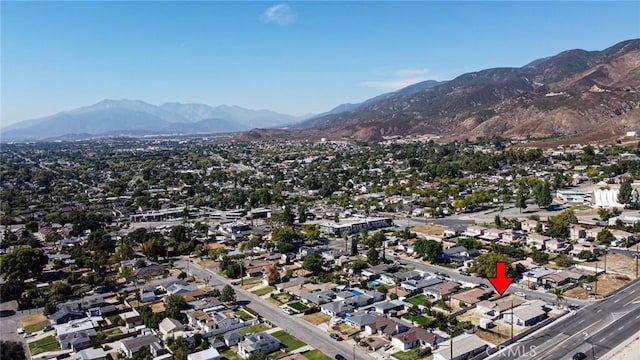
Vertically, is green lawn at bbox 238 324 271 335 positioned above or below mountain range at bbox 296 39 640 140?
below

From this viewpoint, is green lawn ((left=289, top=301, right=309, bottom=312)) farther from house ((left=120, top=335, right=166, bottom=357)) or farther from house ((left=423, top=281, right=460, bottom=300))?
house ((left=120, top=335, right=166, bottom=357))

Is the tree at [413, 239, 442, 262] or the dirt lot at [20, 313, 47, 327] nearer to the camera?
the dirt lot at [20, 313, 47, 327]

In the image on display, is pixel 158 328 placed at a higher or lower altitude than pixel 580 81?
lower

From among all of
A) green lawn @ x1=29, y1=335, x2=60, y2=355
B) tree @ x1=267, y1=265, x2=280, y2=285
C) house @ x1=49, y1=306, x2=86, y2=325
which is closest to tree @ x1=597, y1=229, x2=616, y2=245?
tree @ x1=267, y1=265, x2=280, y2=285

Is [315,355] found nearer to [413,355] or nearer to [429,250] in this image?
[413,355]

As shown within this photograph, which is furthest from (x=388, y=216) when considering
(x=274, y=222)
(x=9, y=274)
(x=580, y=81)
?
(x=580, y=81)

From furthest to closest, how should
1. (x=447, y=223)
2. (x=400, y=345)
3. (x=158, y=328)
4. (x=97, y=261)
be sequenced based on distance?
(x=447, y=223)
(x=97, y=261)
(x=158, y=328)
(x=400, y=345)

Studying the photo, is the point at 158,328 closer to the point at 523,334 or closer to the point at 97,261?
the point at 97,261
